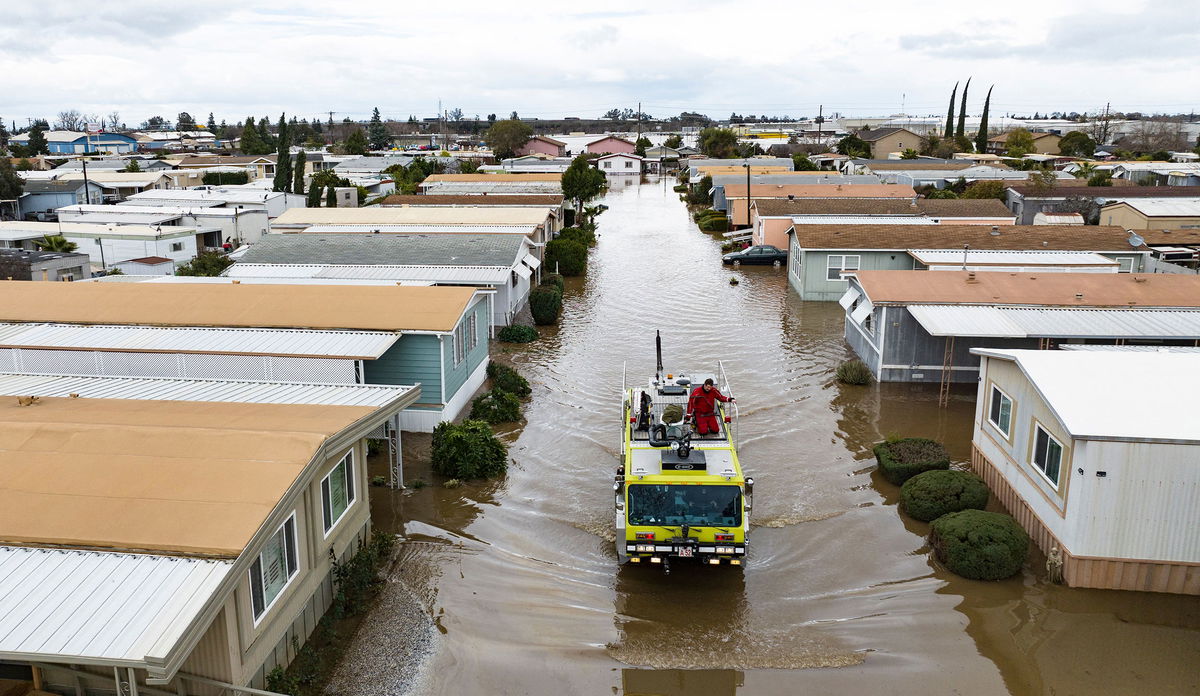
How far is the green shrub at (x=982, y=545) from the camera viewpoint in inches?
553

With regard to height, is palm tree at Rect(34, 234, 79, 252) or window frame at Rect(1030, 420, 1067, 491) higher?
palm tree at Rect(34, 234, 79, 252)

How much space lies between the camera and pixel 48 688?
32.6 feet

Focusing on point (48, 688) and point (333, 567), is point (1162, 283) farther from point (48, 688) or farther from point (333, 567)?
point (48, 688)

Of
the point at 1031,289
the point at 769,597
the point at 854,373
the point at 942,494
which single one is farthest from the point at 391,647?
the point at 1031,289

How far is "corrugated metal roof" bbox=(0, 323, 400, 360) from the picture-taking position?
63.5 feet

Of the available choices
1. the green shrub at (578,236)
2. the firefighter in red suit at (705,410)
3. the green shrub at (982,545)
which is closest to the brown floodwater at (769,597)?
the green shrub at (982,545)

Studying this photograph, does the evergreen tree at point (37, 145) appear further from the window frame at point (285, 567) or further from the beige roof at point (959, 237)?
the window frame at point (285, 567)

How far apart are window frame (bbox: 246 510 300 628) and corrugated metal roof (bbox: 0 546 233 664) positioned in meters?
0.92

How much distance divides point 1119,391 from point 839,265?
22462mm

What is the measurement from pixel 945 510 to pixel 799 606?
4370mm

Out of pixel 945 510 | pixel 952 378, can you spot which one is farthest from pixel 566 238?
pixel 945 510

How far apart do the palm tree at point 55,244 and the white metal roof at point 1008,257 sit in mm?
38275

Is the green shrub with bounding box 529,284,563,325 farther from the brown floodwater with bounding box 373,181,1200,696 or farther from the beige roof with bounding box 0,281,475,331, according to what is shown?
the beige roof with bounding box 0,281,475,331

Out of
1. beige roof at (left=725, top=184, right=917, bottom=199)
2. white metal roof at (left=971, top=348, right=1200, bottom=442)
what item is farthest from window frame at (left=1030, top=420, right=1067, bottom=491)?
beige roof at (left=725, top=184, right=917, bottom=199)
